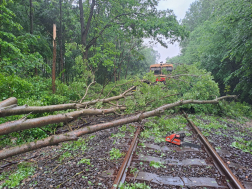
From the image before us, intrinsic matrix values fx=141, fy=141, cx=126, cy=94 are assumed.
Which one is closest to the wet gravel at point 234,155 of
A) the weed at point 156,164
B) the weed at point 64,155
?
the weed at point 156,164

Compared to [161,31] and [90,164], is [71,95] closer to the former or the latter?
[90,164]

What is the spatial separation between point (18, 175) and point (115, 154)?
1.84m

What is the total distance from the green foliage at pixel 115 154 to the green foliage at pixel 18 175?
5.09ft

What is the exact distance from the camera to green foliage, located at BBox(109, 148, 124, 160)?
3.08m

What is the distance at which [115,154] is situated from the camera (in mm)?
3176

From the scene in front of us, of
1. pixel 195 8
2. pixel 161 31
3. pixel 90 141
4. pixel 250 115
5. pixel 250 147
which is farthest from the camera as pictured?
pixel 195 8

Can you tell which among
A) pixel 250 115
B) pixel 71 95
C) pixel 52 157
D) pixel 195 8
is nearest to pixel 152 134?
pixel 52 157

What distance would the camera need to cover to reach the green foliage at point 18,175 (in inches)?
93.6

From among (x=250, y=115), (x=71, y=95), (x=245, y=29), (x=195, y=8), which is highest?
(x=195, y=8)

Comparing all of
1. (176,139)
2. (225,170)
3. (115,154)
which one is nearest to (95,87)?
(176,139)

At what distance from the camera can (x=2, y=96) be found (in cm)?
494

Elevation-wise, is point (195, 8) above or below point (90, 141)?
above

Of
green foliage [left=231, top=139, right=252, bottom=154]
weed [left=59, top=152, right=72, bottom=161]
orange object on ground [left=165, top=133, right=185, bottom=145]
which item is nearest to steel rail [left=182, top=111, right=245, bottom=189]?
orange object on ground [left=165, top=133, right=185, bottom=145]

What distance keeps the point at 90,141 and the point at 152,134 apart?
A: 1994 mm
